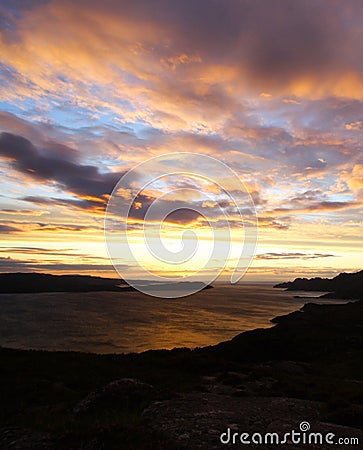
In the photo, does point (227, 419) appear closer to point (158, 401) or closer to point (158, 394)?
point (158, 401)

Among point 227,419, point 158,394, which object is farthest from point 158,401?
point 227,419

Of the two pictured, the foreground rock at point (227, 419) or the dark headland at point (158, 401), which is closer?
the foreground rock at point (227, 419)

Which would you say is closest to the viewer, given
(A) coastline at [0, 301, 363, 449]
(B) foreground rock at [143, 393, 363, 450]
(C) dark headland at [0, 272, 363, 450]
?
(B) foreground rock at [143, 393, 363, 450]

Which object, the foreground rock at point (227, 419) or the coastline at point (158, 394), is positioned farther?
the coastline at point (158, 394)

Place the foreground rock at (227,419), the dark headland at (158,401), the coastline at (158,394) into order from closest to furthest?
1. the foreground rock at (227,419)
2. the dark headland at (158,401)
3. the coastline at (158,394)

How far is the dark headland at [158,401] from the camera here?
11.2 metres

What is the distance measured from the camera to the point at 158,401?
619 inches

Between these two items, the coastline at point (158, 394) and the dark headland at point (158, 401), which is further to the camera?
the coastline at point (158, 394)

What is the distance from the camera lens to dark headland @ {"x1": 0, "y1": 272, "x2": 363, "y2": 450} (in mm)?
11234

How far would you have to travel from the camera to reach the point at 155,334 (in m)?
68.8

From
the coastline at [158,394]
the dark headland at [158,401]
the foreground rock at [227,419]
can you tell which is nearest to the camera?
the foreground rock at [227,419]

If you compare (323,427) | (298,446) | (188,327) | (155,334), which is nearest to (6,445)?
(298,446)

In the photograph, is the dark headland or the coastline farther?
the coastline

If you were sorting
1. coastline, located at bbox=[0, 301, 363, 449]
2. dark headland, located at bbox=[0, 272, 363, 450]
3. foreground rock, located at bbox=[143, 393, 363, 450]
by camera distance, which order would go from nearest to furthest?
foreground rock, located at bbox=[143, 393, 363, 450]
dark headland, located at bbox=[0, 272, 363, 450]
coastline, located at bbox=[0, 301, 363, 449]
